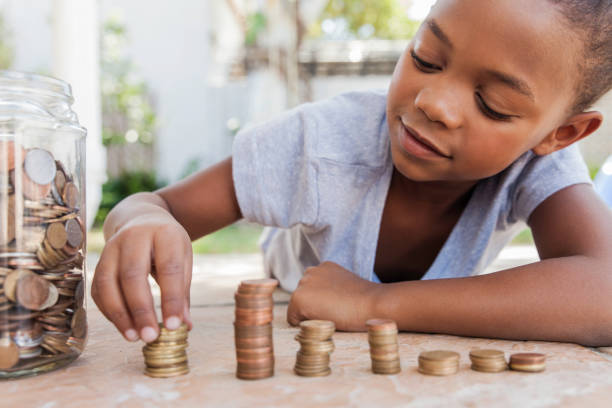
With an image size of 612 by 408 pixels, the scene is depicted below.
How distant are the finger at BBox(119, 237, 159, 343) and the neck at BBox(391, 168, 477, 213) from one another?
85cm

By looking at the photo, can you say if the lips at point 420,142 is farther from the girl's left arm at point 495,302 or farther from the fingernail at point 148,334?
the fingernail at point 148,334

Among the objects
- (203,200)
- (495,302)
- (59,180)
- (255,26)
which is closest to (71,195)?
(59,180)

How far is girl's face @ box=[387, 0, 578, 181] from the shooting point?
40.8 inches

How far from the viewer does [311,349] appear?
2.44 ft

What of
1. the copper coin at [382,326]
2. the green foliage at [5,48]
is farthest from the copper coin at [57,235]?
the green foliage at [5,48]

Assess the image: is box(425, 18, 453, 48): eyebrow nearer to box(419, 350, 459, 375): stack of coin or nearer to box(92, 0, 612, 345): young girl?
box(92, 0, 612, 345): young girl

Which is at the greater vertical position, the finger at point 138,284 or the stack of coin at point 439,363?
the finger at point 138,284

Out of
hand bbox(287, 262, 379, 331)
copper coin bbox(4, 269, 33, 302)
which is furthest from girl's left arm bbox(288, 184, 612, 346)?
copper coin bbox(4, 269, 33, 302)

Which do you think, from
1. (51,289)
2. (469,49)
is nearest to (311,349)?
(51,289)

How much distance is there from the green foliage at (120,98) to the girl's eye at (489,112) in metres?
7.47

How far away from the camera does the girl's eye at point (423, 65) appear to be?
44.0 inches

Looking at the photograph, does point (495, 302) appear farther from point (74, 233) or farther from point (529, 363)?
point (74, 233)

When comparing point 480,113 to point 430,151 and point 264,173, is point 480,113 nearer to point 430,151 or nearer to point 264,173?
point 430,151

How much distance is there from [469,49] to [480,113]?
0.13 metres
